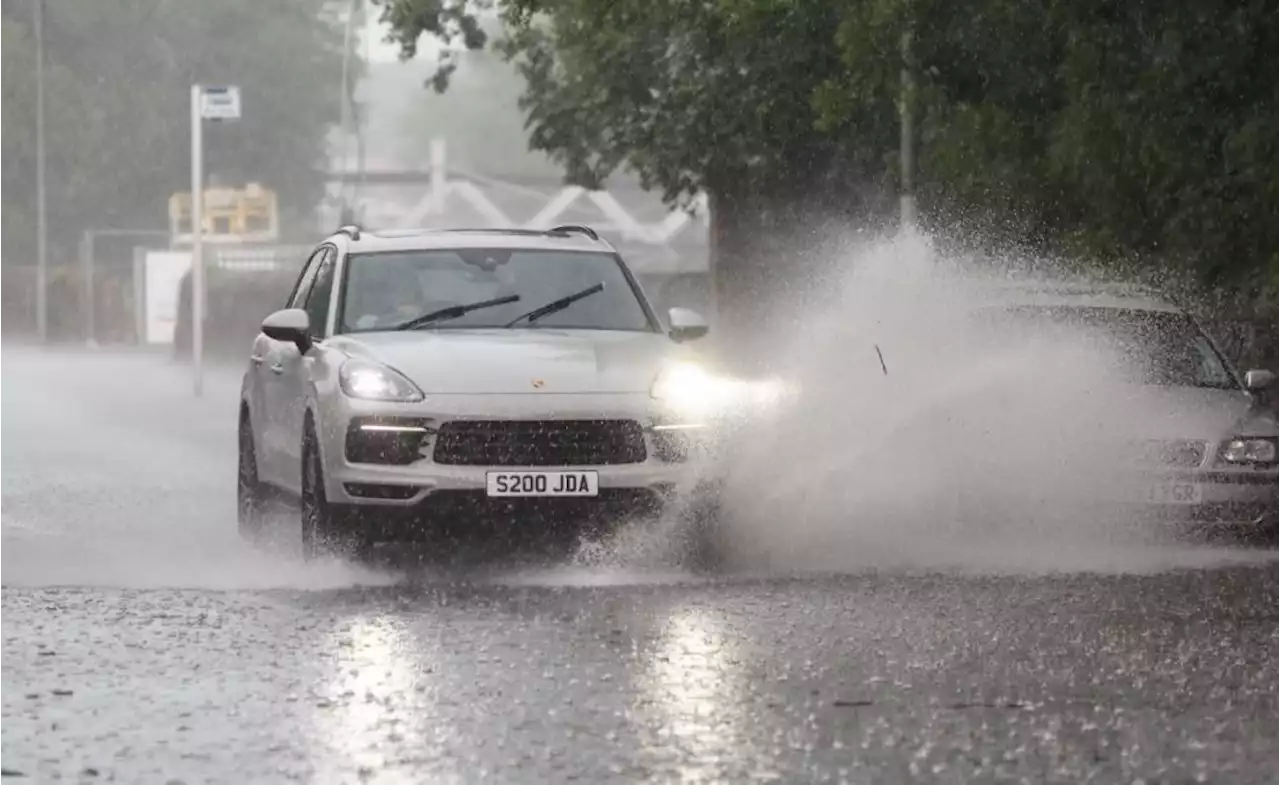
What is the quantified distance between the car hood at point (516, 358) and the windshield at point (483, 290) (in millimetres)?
278

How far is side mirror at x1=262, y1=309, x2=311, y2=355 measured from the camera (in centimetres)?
1488

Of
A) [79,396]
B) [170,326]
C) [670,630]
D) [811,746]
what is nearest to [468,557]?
[670,630]

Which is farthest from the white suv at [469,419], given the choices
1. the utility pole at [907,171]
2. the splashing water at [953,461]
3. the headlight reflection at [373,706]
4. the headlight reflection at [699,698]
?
the utility pole at [907,171]

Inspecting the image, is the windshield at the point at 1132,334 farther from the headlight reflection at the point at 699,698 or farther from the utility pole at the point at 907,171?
the utility pole at the point at 907,171

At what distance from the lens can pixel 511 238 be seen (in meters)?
16.0

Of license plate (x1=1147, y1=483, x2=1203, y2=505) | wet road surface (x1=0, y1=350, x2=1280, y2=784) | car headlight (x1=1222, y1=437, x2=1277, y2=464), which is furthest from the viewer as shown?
car headlight (x1=1222, y1=437, x2=1277, y2=464)

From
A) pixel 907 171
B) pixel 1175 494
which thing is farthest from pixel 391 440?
pixel 907 171

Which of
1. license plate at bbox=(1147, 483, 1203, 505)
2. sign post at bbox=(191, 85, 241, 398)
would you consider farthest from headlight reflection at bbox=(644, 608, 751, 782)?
sign post at bbox=(191, 85, 241, 398)

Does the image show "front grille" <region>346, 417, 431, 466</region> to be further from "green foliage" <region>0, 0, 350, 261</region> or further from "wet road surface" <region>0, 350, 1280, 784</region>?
"green foliage" <region>0, 0, 350, 261</region>

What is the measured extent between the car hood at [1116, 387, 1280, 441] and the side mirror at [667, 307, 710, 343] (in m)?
2.33

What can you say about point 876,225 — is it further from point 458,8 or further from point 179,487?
point 179,487

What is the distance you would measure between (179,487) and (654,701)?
40.6 feet

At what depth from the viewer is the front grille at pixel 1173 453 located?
620 inches

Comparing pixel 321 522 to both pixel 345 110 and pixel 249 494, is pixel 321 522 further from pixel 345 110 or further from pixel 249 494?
pixel 345 110
